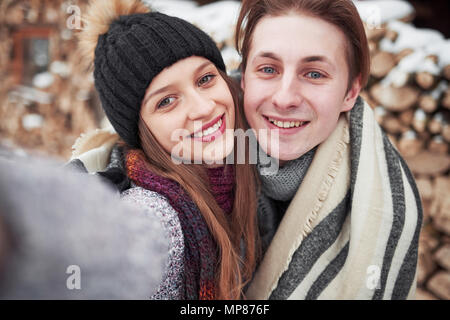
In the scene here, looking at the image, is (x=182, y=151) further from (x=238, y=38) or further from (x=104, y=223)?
(x=104, y=223)

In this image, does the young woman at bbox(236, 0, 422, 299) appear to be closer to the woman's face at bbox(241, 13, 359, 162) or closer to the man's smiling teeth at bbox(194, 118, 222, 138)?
the woman's face at bbox(241, 13, 359, 162)

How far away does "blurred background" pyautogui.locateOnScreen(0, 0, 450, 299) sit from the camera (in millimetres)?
2012

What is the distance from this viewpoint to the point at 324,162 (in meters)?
1.33

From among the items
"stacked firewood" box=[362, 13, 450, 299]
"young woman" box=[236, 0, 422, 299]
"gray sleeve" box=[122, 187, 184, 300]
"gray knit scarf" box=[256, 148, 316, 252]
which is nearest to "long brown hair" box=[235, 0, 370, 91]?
"young woman" box=[236, 0, 422, 299]

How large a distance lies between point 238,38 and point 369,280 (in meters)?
1.10

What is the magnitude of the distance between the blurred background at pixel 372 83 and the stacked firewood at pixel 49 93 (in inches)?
0.4

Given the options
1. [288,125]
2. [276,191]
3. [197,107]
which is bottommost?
[276,191]

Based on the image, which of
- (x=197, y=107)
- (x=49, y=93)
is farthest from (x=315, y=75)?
(x=49, y=93)

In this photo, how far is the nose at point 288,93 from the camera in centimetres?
118

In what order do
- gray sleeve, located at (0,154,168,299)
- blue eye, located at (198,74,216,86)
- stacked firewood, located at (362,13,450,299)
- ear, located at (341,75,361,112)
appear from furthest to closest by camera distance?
stacked firewood, located at (362,13,450,299)
ear, located at (341,75,361,112)
blue eye, located at (198,74,216,86)
gray sleeve, located at (0,154,168,299)

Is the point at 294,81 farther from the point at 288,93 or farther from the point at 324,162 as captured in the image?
the point at 324,162

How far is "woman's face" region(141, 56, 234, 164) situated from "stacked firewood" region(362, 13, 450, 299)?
54.8 inches

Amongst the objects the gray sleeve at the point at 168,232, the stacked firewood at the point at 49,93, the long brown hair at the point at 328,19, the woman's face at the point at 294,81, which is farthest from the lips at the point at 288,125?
the stacked firewood at the point at 49,93

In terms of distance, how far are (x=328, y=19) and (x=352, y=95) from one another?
0.33m
